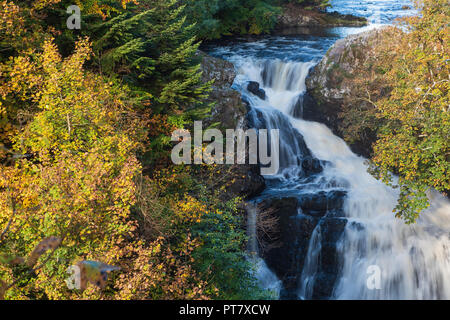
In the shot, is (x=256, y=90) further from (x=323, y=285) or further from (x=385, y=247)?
(x=323, y=285)

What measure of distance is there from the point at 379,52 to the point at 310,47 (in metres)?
10.8

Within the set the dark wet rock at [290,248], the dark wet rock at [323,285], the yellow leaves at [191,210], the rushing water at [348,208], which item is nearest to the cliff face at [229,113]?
the rushing water at [348,208]

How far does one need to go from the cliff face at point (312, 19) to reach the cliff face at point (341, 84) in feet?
59.0

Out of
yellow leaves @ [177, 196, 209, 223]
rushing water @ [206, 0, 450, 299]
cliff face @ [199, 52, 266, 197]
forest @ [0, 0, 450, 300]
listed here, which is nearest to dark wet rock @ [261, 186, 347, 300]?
rushing water @ [206, 0, 450, 299]

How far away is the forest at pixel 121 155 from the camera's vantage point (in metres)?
8.25

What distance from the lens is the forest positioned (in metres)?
8.25

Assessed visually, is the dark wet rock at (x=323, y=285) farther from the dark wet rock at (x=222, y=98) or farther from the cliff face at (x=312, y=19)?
the cliff face at (x=312, y=19)

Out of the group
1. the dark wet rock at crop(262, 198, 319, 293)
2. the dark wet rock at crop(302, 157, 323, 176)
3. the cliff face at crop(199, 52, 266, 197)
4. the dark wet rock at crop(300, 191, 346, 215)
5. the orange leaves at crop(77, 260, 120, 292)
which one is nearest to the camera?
the orange leaves at crop(77, 260, 120, 292)

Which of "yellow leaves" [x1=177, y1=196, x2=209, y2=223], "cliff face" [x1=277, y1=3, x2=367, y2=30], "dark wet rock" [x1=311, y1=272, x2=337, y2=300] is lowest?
"dark wet rock" [x1=311, y1=272, x2=337, y2=300]

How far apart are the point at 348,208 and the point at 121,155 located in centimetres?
1191

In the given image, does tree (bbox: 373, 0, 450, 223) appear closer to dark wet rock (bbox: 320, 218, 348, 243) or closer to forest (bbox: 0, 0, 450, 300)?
forest (bbox: 0, 0, 450, 300)

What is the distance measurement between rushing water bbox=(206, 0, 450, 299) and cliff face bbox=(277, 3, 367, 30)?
12.3 metres

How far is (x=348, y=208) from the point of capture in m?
17.3
